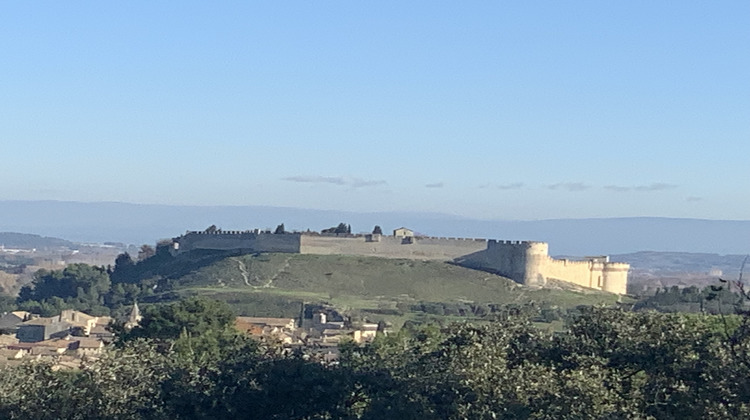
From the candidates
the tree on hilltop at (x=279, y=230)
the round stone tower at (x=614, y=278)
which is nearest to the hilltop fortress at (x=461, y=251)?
the round stone tower at (x=614, y=278)

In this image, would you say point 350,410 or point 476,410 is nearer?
point 476,410

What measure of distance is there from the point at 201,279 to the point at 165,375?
68.4 meters

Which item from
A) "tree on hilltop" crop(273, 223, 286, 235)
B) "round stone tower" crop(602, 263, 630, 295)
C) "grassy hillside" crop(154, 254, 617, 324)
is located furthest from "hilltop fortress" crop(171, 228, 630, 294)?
"grassy hillside" crop(154, 254, 617, 324)

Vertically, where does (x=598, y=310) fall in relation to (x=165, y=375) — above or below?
above

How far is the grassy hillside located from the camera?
275 feet

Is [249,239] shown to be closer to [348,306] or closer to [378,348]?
[348,306]

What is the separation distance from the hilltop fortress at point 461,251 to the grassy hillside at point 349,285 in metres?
1.73

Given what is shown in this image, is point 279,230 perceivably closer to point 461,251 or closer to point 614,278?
point 461,251

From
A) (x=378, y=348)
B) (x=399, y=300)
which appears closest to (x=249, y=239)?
(x=399, y=300)

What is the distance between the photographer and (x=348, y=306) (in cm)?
8125

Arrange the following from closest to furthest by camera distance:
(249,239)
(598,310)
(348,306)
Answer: (598,310), (348,306), (249,239)

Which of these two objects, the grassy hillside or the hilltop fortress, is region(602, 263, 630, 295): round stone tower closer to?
the hilltop fortress

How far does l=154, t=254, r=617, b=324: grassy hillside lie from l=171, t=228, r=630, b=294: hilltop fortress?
1.73 metres

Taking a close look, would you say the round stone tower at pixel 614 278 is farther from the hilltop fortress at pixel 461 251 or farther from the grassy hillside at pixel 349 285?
the grassy hillside at pixel 349 285
